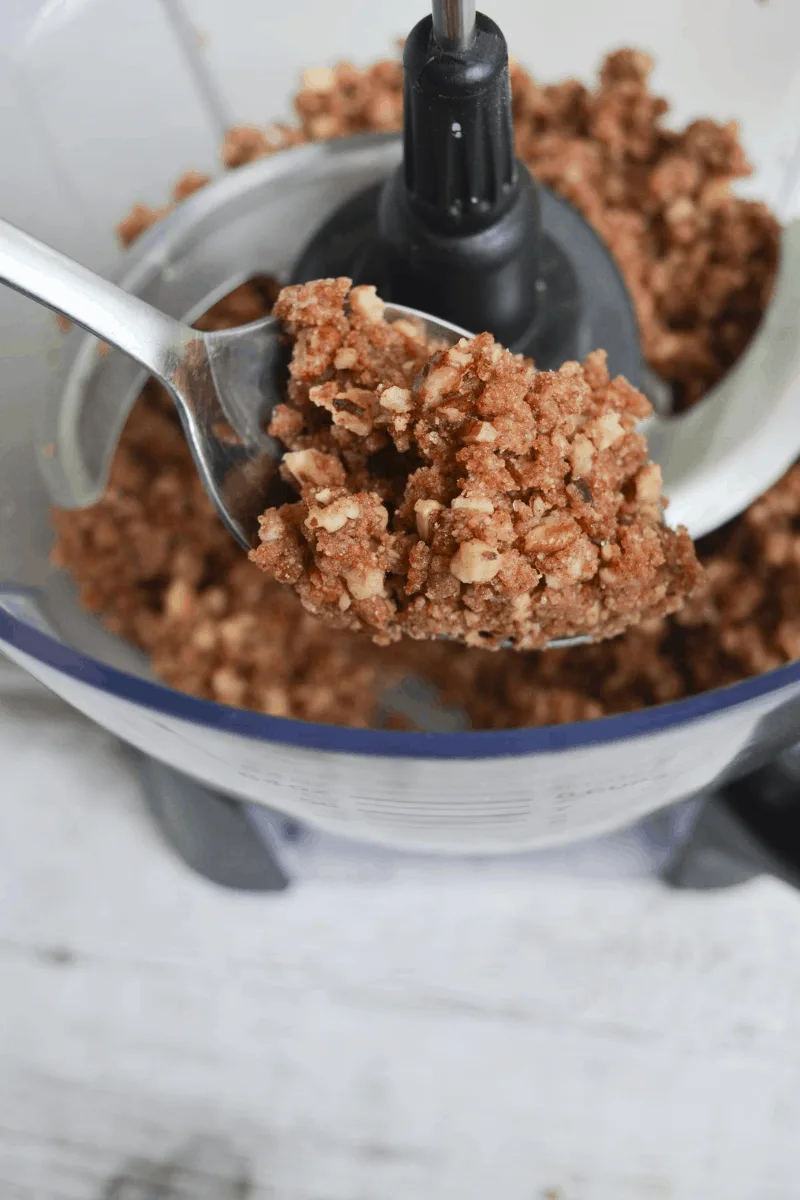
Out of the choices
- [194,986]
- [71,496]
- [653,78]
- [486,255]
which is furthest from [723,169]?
[194,986]

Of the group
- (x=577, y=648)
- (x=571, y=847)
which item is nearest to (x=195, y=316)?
(x=577, y=648)

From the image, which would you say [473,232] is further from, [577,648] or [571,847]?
[571,847]

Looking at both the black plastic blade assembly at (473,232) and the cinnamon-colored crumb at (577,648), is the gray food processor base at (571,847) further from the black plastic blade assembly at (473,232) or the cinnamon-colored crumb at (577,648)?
the black plastic blade assembly at (473,232)

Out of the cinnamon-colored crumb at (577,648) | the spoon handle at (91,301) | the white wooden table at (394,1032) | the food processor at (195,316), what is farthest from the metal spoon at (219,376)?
the white wooden table at (394,1032)

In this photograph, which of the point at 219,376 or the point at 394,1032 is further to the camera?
the point at 394,1032

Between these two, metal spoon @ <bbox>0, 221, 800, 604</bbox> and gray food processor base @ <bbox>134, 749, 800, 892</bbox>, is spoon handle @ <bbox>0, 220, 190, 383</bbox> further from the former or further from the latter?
gray food processor base @ <bbox>134, 749, 800, 892</bbox>
